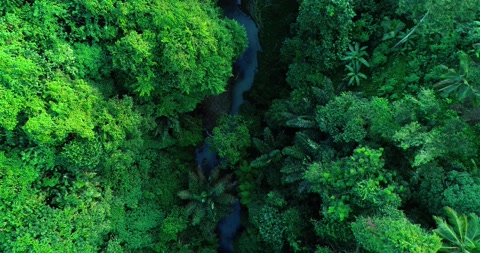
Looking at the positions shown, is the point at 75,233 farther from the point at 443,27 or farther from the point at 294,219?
the point at 443,27

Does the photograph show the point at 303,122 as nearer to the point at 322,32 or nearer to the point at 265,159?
the point at 265,159

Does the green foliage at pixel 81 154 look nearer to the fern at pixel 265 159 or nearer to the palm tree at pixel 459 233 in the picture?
the fern at pixel 265 159

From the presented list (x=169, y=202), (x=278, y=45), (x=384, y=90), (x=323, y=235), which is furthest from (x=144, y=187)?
(x=384, y=90)

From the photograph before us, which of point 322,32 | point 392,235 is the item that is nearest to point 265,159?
point 322,32

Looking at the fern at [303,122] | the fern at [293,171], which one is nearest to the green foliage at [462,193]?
the fern at [293,171]

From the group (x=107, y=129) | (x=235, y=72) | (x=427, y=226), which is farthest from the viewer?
(x=235, y=72)
